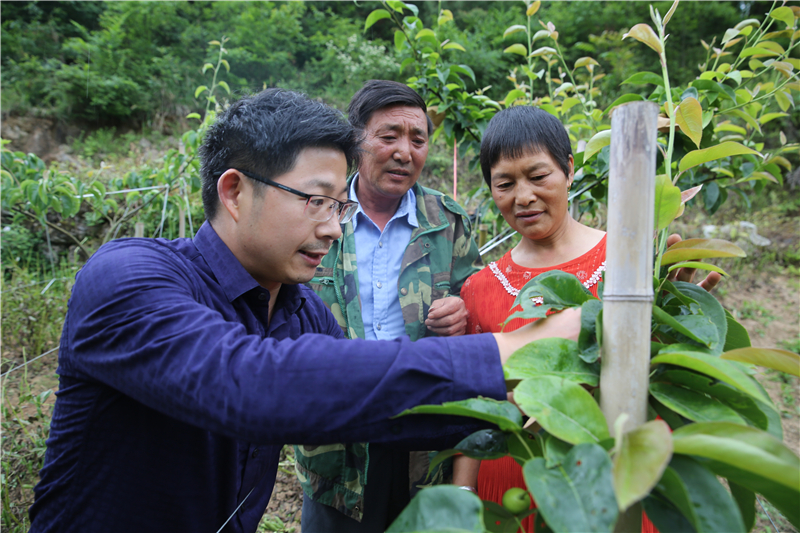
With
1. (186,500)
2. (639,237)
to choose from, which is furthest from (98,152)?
(639,237)

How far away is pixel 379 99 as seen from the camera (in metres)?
1.97

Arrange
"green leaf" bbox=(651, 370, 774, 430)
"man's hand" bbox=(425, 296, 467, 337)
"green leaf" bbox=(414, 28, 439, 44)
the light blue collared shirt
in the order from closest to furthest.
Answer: "green leaf" bbox=(651, 370, 774, 430) < "man's hand" bbox=(425, 296, 467, 337) < the light blue collared shirt < "green leaf" bbox=(414, 28, 439, 44)

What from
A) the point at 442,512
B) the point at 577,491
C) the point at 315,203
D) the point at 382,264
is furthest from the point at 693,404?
the point at 382,264

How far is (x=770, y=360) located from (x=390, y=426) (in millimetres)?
548

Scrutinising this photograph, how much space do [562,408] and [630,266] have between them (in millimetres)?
220

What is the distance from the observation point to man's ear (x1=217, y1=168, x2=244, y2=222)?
1.14 metres

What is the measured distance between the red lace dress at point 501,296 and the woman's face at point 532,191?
14 cm

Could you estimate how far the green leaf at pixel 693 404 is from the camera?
648 mm

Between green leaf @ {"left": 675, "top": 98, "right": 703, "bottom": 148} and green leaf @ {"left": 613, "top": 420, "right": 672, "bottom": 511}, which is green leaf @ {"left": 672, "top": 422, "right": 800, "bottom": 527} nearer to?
green leaf @ {"left": 613, "top": 420, "right": 672, "bottom": 511}

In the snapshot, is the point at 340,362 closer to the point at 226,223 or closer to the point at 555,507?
the point at 555,507

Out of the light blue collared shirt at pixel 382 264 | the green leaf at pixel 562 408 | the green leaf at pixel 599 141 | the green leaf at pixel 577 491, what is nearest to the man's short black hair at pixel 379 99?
the light blue collared shirt at pixel 382 264

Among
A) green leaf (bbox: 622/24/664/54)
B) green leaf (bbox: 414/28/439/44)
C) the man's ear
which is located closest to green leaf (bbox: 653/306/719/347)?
green leaf (bbox: 622/24/664/54)

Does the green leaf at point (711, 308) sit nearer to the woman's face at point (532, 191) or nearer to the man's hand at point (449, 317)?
the woman's face at point (532, 191)

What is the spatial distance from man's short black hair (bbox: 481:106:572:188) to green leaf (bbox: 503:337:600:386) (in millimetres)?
849
